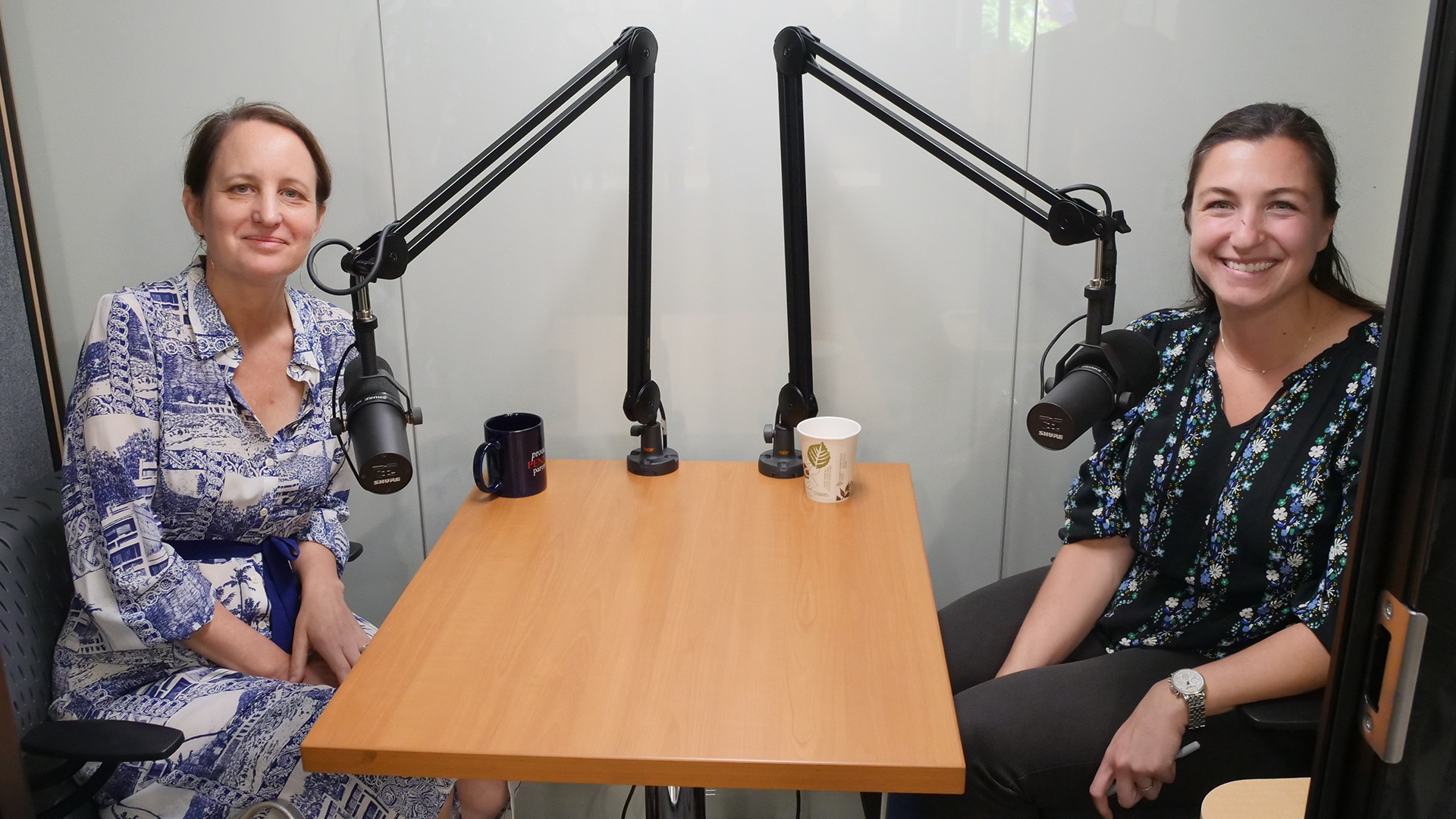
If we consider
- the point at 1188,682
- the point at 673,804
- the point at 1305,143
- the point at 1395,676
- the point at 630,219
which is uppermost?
the point at 1305,143

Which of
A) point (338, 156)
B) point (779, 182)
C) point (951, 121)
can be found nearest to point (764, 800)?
point (779, 182)

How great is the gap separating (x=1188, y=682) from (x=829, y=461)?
0.55 m

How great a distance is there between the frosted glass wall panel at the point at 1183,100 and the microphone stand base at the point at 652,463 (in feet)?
2.30

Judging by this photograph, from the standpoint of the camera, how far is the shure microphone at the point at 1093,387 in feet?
3.55

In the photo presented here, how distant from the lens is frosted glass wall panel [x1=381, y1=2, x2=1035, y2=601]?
1.67 metres

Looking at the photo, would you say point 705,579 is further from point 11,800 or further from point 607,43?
point 607,43

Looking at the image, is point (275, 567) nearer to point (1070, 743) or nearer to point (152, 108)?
point (152, 108)

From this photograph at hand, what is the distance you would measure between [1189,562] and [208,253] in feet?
4.68

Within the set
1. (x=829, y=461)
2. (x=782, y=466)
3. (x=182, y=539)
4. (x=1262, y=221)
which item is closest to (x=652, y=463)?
(x=782, y=466)

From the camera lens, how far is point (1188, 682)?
121 centimetres

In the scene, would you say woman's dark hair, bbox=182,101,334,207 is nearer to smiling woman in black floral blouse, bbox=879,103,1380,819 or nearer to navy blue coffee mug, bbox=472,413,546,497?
navy blue coffee mug, bbox=472,413,546,497

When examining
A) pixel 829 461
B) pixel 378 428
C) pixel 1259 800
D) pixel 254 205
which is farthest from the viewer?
pixel 829 461

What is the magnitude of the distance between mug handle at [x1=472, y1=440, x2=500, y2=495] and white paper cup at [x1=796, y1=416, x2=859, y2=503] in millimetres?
471

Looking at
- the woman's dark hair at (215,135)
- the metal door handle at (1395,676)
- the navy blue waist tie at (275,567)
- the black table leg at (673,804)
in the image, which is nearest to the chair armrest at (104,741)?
the navy blue waist tie at (275,567)
